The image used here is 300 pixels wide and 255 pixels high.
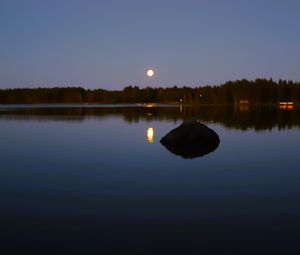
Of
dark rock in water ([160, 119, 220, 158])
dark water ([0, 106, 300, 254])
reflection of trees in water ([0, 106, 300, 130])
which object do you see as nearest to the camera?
dark water ([0, 106, 300, 254])

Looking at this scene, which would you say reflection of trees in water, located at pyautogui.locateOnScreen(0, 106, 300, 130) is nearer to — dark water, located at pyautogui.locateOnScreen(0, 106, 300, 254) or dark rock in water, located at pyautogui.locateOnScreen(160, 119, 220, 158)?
dark rock in water, located at pyautogui.locateOnScreen(160, 119, 220, 158)

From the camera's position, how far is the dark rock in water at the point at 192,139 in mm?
25336

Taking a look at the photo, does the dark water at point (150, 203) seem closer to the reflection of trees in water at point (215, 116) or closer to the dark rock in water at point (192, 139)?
the dark rock in water at point (192, 139)

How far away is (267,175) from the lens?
55.8ft

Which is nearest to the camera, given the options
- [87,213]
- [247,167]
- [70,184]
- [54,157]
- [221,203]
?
[87,213]

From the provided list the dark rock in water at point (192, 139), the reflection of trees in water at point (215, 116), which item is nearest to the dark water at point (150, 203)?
the dark rock in water at point (192, 139)

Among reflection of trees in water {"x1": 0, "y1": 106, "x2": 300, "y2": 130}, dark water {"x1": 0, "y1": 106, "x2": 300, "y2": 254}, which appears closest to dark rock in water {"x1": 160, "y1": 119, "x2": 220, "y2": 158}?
dark water {"x1": 0, "y1": 106, "x2": 300, "y2": 254}

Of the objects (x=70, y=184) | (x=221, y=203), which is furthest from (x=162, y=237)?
(x=70, y=184)

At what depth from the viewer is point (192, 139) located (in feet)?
83.2

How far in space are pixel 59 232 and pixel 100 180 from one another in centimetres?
652

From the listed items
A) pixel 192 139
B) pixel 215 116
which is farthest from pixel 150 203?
pixel 215 116

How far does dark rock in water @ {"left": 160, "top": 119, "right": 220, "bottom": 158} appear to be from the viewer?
25.3 metres

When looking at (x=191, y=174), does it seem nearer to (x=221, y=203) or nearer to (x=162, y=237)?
(x=221, y=203)

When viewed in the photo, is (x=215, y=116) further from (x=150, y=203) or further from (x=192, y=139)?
(x=150, y=203)
